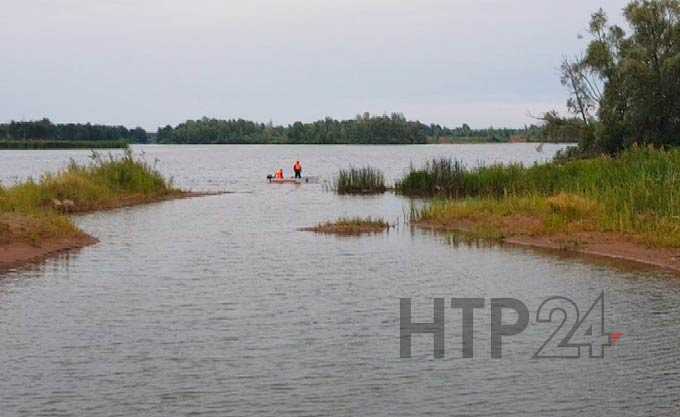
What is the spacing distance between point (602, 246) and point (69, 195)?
69.0 ft

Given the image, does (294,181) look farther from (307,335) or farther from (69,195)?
(307,335)

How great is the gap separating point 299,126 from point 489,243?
16479 cm

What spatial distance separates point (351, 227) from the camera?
85.8ft

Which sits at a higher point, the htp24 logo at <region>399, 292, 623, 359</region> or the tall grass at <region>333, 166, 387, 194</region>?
the tall grass at <region>333, 166, 387, 194</region>

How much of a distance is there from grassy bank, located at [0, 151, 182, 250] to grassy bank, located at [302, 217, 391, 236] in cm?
720

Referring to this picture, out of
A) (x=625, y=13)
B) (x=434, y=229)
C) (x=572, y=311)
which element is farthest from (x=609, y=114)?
(x=572, y=311)

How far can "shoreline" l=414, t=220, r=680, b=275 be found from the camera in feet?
61.7

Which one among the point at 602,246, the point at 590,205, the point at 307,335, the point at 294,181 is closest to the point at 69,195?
the point at 590,205

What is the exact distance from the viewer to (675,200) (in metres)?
21.8

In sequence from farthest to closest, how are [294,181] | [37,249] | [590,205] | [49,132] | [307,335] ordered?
[49,132] → [294,181] → [590,205] → [37,249] → [307,335]

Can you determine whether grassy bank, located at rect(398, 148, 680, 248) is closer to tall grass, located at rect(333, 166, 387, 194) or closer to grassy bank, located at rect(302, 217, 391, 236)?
grassy bank, located at rect(302, 217, 391, 236)

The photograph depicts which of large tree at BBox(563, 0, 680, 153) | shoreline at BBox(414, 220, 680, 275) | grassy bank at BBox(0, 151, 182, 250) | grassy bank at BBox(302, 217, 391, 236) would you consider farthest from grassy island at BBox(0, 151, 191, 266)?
large tree at BBox(563, 0, 680, 153)

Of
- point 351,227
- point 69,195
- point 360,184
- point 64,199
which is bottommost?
point 351,227

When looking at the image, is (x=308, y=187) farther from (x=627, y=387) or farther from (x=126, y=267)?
(x=627, y=387)
